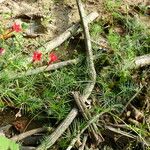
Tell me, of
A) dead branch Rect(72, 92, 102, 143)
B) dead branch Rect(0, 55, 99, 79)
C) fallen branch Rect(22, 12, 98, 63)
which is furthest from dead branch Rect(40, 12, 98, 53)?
dead branch Rect(72, 92, 102, 143)

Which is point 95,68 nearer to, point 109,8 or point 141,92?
point 141,92

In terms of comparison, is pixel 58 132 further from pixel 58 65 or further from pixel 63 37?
pixel 63 37

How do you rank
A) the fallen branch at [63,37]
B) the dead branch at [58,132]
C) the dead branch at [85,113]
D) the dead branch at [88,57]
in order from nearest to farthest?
1. the dead branch at [58,132]
2. the dead branch at [85,113]
3. the dead branch at [88,57]
4. the fallen branch at [63,37]

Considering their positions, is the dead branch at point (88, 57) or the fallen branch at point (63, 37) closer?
the dead branch at point (88, 57)

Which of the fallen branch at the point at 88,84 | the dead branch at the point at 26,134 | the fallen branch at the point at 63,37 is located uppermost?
the fallen branch at the point at 63,37

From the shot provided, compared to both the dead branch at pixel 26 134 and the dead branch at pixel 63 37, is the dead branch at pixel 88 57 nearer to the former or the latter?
the dead branch at pixel 63 37

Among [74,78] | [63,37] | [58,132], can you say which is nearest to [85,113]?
[58,132]

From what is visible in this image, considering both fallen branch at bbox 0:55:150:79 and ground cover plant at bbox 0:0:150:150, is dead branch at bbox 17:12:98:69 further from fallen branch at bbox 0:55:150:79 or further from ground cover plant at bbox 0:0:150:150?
fallen branch at bbox 0:55:150:79

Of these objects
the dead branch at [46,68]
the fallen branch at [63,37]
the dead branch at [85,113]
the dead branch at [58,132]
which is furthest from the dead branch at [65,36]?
the dead branch at [58,132]
